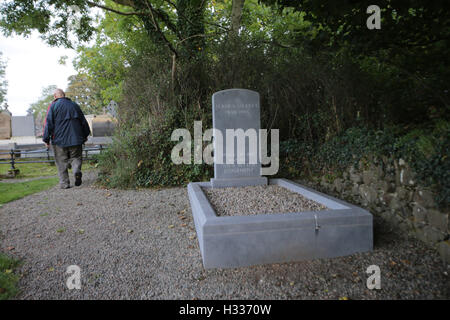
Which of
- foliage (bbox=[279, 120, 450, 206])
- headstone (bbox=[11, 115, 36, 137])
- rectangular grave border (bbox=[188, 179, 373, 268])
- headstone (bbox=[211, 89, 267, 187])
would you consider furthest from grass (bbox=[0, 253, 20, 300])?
headstone (bbox=[11, 115, 36, 137])

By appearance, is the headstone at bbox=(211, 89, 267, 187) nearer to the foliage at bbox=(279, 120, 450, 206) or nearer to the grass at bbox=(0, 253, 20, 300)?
the foliage at bbox=(279, 120, 450, 206)

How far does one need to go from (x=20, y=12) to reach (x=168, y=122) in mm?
4130

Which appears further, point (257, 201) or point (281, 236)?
point (257, 201)

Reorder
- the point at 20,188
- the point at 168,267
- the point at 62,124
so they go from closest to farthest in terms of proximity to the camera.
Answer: the point at 168,267 < the point at 62,124 < the point at 20,188

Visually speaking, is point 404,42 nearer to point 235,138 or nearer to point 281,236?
point 235,138

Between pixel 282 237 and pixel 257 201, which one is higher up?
pixel 257 201

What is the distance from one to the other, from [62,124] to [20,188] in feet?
7.27

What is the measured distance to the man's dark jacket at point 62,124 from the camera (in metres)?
6.72

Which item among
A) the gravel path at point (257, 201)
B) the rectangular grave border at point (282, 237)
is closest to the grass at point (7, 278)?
the rectangular grave border at point (282, 237)

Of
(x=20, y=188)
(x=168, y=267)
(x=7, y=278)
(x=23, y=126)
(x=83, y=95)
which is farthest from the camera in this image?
Answer: (x=83, y=95)

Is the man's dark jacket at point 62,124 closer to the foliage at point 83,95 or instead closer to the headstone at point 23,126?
the headstone at point 23,126

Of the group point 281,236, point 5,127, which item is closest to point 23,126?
point 5,127

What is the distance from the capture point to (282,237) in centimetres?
316
